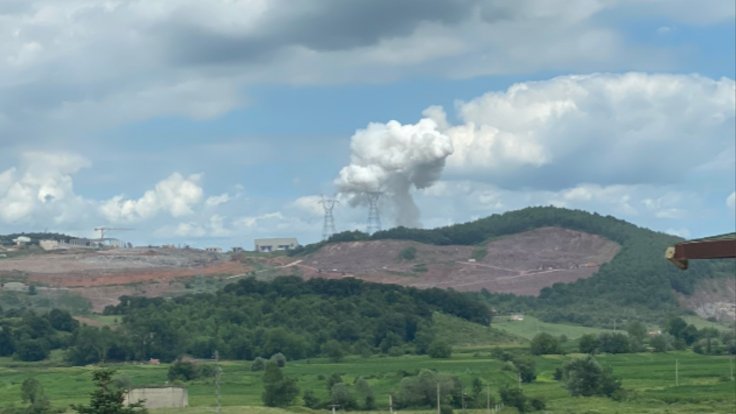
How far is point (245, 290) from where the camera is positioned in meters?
195

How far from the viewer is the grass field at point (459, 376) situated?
9869 cm

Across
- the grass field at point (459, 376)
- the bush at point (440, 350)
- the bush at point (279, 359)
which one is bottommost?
the grass field at point (459, 376)

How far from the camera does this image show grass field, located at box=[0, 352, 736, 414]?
98.7 m

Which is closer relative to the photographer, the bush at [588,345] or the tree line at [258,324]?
the tree line at [258,324]

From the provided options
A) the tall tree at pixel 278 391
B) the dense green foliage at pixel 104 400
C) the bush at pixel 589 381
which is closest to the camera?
the dense green foliage at pixel 104 400

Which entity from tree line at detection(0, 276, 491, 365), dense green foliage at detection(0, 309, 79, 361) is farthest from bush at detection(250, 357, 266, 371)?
dense green foliage at detection(0, 309, 79, 361)

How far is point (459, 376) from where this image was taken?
396 ft

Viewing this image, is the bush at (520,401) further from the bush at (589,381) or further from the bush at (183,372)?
the bush at (183,372)

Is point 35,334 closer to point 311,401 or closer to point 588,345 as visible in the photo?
point 588,345

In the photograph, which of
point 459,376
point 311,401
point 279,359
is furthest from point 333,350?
point 311,401

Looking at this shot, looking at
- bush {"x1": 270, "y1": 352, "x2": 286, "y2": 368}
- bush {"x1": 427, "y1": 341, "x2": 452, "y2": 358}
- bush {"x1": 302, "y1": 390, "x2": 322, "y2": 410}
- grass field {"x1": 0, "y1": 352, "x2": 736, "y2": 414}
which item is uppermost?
bush {"x1": 427, "y1": 341, "x2": 452, "y2": 358}

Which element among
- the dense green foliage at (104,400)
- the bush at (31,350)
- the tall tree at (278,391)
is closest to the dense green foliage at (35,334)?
the bush at (31,350)

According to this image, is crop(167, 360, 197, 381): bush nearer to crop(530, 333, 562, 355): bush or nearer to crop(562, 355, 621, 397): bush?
crop(562, 355, 621, 397): bush

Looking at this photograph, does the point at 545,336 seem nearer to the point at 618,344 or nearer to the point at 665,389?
the point at 618,344
